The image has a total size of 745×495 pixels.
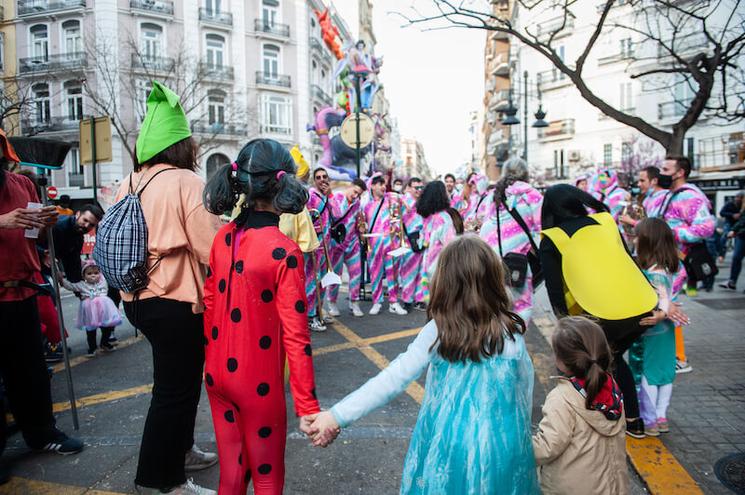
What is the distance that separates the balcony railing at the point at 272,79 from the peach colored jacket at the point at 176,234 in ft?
112

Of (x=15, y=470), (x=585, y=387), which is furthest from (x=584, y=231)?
(x=15, y=470)

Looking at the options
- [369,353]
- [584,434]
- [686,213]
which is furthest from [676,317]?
[369,353]

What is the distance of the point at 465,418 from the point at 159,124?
2.07 metres

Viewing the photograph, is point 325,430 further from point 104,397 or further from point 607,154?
point 607,154

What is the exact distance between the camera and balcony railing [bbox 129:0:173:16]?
95.3 feet

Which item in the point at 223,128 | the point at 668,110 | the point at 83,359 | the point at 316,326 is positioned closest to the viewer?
the point at 83,359

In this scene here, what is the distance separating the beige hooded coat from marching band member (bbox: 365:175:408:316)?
5407mm

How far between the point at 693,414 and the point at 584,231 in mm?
1833

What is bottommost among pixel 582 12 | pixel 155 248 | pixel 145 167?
pixel 155 248

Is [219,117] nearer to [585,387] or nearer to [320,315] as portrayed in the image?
[320,315]

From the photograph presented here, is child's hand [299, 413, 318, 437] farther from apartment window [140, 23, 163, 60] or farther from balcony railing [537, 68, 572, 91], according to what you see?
balcony railing [537, 68, 572, 91]

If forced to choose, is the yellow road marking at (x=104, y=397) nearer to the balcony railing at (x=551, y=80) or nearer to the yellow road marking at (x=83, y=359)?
the yellow road marking at (x=83, y=359)

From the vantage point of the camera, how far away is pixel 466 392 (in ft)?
5.70

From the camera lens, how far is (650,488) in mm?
2662
